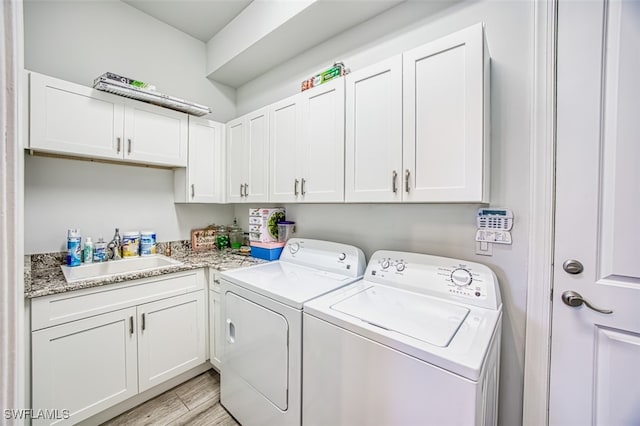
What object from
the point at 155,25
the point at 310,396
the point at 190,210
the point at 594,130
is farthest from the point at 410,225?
the point at 155,25

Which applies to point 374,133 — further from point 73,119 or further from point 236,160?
point 73,119

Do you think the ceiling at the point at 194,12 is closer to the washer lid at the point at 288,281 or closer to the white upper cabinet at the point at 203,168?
the white upper cabinet at the point at 203,168

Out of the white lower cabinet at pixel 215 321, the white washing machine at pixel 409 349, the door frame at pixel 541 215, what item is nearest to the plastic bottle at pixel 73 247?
the white lower cabinet at pixel 215 321

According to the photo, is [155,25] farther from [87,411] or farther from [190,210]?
[87,411]

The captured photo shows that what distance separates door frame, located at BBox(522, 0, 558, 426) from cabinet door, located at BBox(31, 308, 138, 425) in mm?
2260

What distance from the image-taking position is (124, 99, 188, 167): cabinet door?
6.55 ft

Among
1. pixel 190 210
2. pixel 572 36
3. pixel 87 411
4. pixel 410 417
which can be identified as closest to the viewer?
pixel 410 417

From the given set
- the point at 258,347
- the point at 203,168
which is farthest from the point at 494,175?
the point at 203,168

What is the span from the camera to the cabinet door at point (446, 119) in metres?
1.18

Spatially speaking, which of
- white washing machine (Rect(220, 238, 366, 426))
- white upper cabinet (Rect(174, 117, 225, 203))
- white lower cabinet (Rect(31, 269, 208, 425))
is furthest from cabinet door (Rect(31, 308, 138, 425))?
white upper cabinet (Rect(174, 117, 225, 203))

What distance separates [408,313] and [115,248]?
7.36ft

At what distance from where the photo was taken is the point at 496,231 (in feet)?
4.47

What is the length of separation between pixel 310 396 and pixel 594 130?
170 centimetres

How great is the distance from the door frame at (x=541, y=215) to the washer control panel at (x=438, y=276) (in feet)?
0.65
